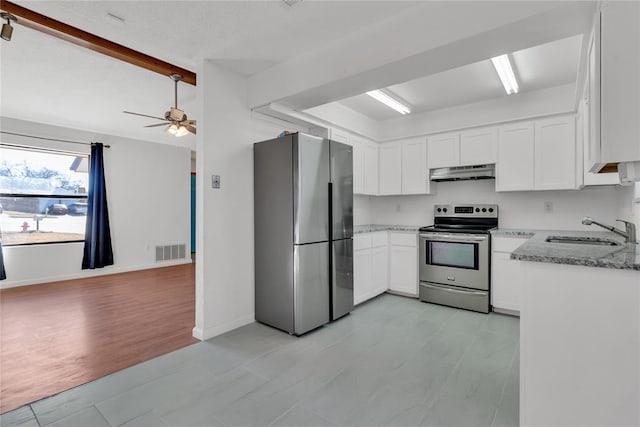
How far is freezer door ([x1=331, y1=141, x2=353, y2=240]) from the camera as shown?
131 inches

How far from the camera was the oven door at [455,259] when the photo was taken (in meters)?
3.62

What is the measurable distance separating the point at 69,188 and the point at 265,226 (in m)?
4.56

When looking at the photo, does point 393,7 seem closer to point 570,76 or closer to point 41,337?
point 570,76

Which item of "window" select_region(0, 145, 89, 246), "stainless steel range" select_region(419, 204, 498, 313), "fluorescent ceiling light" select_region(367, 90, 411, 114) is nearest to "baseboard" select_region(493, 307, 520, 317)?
"stainless steel range" select_region(419, 204, 498, 313)

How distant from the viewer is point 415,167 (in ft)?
14.7

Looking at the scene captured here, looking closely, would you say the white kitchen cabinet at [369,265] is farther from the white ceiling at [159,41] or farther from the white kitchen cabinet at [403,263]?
the white ceiling at [159,41]

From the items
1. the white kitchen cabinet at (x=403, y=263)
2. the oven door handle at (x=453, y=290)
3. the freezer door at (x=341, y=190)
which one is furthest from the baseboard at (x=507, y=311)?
the freezer door at (x=341, y=190)

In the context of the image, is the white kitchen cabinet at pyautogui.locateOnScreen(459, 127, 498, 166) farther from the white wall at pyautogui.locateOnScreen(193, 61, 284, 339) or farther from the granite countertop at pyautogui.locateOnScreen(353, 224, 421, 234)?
the white wall at pyautogui.locateOnScreen(193, 61, 284, 339)

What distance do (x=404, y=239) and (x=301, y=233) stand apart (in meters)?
1.88

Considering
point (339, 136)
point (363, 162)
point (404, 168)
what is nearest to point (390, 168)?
point (404, 168)

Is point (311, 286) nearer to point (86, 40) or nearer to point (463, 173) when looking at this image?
point (463, 173)

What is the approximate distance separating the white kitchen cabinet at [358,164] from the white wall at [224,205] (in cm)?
144

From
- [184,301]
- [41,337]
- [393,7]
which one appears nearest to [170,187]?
[184,301]

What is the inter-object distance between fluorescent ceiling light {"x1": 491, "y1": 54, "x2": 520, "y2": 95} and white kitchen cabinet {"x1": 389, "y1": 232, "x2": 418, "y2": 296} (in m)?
2.02
